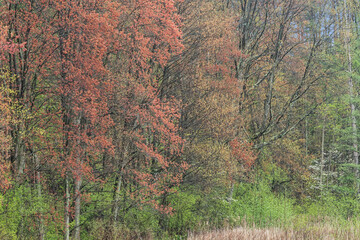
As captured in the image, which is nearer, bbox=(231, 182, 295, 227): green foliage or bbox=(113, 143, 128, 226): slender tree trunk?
bbox=(113, 143, 128, 226): slender tree trunk

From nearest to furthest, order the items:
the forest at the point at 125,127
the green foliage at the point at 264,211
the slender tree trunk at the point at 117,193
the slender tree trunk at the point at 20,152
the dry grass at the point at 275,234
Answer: the dry grass at the point at 275,234, the forest at the point at 125,127, the slender tree trunk at the point at 20,152, the slender tree trunk at the point at 117,193, the green foliage at the point at 264,211

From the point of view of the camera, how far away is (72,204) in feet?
42.1

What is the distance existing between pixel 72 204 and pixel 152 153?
3.51 metres

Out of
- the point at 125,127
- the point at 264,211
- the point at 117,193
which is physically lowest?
the point at 264,211

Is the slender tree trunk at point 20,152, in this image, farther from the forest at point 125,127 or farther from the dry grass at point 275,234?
the dry grass at point 275,234

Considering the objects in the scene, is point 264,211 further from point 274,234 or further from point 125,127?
point 125,127

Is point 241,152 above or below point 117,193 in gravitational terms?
above

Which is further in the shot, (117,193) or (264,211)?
(264,211)

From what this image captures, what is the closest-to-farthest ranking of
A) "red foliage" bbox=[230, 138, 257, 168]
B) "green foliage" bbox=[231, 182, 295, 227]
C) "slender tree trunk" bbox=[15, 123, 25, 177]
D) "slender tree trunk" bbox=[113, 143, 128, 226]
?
1. "slender tree trunk" bbox=[15, 123, 25, 177]
2. "slender tree trunk" bbox=[113, 143, 128, 226]
3. "green foliage" bbox=[231, 182, 295, 227]
4. "red foliage" bbox=[230, 138, 257, 168]

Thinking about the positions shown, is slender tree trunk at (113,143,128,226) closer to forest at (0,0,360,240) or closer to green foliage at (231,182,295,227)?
forest at (0,0,360,240)

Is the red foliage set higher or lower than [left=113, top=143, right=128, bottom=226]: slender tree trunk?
higher

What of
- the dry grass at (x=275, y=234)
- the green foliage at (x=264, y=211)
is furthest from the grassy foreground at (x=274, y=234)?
the green foliage at (x=264, y=211)

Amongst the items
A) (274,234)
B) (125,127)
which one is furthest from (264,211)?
(125,127)

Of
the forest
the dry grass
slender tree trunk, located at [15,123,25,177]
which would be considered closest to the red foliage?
the forest
